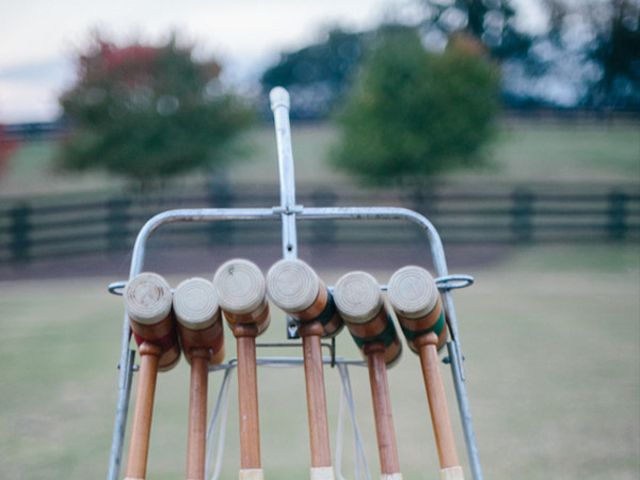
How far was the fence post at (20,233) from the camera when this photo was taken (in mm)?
15336

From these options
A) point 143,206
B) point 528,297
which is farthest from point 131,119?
point 528,297

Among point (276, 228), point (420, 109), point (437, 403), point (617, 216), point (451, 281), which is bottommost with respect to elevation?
point (437, 403)

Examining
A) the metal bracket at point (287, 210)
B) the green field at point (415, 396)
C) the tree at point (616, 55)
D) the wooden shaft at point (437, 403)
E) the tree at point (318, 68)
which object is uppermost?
the tree at point (318, 68)

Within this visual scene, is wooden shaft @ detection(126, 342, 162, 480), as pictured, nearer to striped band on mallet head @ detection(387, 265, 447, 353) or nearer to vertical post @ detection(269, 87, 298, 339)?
vertical post @ detection(269, 87, 298, 339)

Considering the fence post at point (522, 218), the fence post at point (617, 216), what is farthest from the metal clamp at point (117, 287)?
the fence post at point (617, 216)

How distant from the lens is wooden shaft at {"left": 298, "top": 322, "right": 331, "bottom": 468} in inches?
79.5

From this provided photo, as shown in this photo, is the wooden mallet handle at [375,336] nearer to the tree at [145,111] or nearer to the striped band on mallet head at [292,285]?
the striped band on mallet head at [292,285]

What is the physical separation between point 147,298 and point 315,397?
44 centimetres

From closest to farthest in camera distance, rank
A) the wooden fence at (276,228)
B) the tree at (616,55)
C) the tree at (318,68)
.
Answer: the wooden fence at (276,228), the tree at (616,55), the tree at (318,68)


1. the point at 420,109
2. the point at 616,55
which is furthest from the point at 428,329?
the point at 616,55

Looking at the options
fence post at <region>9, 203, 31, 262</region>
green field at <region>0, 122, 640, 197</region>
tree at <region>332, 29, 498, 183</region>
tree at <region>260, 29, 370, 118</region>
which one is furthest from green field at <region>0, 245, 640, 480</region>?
tree at <region>260, 29, 370, 118</region>

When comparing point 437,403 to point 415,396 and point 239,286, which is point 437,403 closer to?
point 239,286

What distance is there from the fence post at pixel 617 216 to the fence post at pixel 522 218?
55.3 inches

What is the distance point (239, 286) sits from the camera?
1986 millimetres
